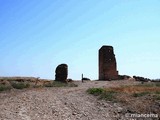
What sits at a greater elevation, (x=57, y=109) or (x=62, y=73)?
(x=62, y=73)

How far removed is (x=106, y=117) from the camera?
40.6 feet

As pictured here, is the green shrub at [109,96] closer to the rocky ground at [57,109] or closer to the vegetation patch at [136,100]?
the vegetation patch at [136,100]

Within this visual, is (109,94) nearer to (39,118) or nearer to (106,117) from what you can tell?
(106,117)

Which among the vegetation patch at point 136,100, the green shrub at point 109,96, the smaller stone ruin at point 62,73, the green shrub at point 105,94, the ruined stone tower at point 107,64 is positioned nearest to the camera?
the vegetation patch at point 136,100

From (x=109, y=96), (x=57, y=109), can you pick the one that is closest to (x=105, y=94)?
(x=109, y=96)

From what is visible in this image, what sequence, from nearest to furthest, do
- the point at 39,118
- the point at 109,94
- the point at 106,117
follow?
the point at 39,118
the point at 106,117
the point at 109,94

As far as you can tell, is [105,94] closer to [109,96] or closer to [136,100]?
[109,96]

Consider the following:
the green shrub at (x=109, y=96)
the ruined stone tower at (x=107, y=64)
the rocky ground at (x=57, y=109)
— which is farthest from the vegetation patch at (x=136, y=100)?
the ruined stone tower at (x=107, y=64)

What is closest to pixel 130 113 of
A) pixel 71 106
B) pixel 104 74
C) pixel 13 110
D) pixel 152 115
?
pixel 152 115

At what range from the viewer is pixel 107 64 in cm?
4119

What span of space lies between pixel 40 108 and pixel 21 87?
362 inches

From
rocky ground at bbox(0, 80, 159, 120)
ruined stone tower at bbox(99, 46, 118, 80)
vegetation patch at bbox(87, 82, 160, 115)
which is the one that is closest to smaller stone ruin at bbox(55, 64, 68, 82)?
ruined stone tower at bbox(99, 46, 118, 80)

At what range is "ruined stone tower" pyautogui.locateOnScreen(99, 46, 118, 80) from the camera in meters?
41.1

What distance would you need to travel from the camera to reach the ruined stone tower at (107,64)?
135 feet
